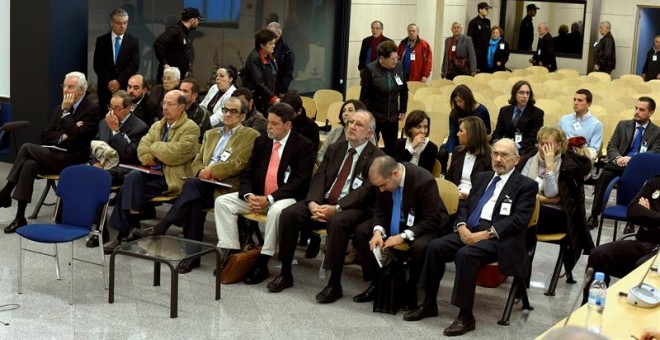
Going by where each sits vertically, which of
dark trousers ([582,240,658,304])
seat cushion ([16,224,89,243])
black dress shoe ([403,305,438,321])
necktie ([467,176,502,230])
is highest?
necktie ([467,176,502,230])

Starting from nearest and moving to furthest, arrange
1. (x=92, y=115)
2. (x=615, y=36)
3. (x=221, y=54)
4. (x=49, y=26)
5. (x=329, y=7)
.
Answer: (x=92, y=115) → (x=49, y=26) → (x=221, y=54) → (x=329, y=7) → (x=615, y=36)

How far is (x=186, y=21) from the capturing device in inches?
430

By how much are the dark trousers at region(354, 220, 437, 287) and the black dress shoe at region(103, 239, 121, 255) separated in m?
2.09

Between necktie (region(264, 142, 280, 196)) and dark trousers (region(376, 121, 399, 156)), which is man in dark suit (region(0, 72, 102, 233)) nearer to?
necktie (region(264, 142, 280, 196))

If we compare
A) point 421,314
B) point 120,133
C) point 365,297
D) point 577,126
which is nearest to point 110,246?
point 120,133

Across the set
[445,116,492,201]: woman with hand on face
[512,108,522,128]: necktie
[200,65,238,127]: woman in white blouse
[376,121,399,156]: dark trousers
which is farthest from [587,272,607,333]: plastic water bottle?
[376,121,399,156]: dark trousers

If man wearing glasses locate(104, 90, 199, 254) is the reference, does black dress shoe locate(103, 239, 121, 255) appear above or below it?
below

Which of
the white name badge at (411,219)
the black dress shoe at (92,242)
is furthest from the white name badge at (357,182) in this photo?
the black dress shoe at (92,242)

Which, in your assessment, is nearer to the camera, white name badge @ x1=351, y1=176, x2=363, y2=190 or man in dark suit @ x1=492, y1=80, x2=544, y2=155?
white name badge @ x1=351, y1=176, x2=363, y2=190

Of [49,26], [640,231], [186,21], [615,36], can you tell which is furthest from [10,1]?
[615,36]

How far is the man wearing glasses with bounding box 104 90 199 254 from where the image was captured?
25.8 feet

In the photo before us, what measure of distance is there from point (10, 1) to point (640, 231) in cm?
715

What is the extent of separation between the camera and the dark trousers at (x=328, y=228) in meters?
6.95

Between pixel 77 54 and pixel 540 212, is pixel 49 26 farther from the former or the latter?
pixel 540 212
